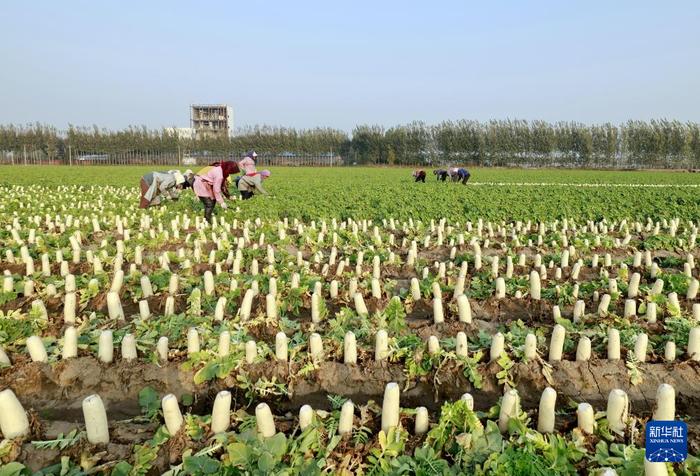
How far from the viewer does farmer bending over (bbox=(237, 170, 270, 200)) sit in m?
13.9

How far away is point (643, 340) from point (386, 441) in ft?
7.63

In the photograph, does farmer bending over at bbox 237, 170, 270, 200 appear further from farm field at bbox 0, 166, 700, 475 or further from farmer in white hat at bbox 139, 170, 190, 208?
farm field at bbox 0, 166, 700, 475

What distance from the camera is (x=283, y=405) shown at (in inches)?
134

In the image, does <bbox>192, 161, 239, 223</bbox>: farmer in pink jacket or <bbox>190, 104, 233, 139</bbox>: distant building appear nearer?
<bbox>192, 161, 239, 223</bbox>: farmer in pink jacket

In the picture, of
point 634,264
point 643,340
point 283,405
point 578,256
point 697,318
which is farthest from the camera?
point 578,256

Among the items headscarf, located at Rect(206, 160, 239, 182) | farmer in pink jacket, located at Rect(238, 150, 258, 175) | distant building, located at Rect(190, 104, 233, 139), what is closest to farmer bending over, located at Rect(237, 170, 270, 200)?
farmer in pink jacket, located at Rect(238, 150, 258, 175)

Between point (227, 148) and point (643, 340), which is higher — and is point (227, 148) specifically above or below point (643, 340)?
above

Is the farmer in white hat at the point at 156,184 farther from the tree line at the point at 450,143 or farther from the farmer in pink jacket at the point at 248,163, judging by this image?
the tree line at the point at 450,143

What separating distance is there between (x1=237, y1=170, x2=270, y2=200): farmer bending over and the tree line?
2482 inches

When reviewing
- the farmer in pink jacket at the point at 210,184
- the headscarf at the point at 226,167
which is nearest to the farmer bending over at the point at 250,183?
the headscarf at the point at 226,167

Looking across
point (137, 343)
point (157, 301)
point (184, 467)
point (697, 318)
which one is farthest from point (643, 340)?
point (157, 301)

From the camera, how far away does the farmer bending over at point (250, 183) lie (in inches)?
546

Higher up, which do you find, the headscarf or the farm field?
the headscarf

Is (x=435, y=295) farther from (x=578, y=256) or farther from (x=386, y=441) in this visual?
(x=578, y=256)
